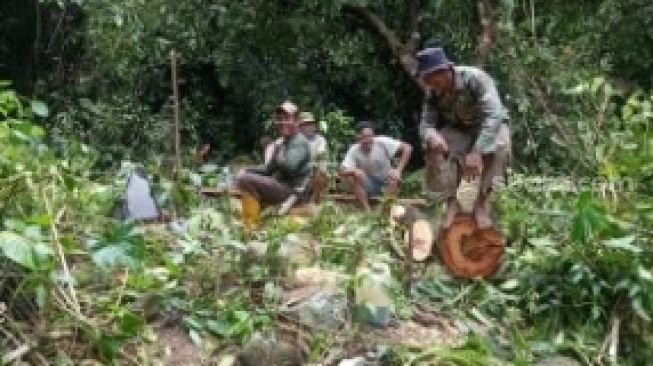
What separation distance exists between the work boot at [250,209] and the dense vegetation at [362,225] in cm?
19

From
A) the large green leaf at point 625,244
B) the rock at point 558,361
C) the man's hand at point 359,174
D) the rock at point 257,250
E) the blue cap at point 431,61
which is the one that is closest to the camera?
the rock at point 558,361

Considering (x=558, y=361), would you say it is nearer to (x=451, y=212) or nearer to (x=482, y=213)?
(x=482, y=213)

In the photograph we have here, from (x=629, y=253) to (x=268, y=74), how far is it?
7994 mm

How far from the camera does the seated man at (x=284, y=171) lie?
796cm

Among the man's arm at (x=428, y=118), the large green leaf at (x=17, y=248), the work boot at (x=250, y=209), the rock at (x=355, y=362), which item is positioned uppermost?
the man's arm at (x=428, y=118)

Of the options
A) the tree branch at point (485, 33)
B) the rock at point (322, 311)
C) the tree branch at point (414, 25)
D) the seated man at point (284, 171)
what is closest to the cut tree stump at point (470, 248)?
the rock at point (322, 311)

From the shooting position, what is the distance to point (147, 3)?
12.7 meters

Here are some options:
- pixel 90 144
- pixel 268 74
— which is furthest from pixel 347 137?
pixel 90 144

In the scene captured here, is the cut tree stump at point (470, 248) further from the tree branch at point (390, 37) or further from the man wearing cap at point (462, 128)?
the tree branch at point (390, 37)

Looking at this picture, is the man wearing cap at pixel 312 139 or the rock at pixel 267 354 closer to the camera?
the rock at pixel 267 354

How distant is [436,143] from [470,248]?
643 mm

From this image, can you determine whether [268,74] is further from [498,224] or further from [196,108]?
[498,224]

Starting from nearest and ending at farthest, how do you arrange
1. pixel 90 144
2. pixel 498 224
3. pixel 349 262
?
pixel 349 262, pixel 498 224, pixel 90 144

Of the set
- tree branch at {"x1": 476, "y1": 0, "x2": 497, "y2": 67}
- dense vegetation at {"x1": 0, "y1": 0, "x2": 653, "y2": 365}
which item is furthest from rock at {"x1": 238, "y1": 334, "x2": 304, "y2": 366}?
tree branch at {"x1": 476, "y1": 0, "x2": 497, "y2": 67}
